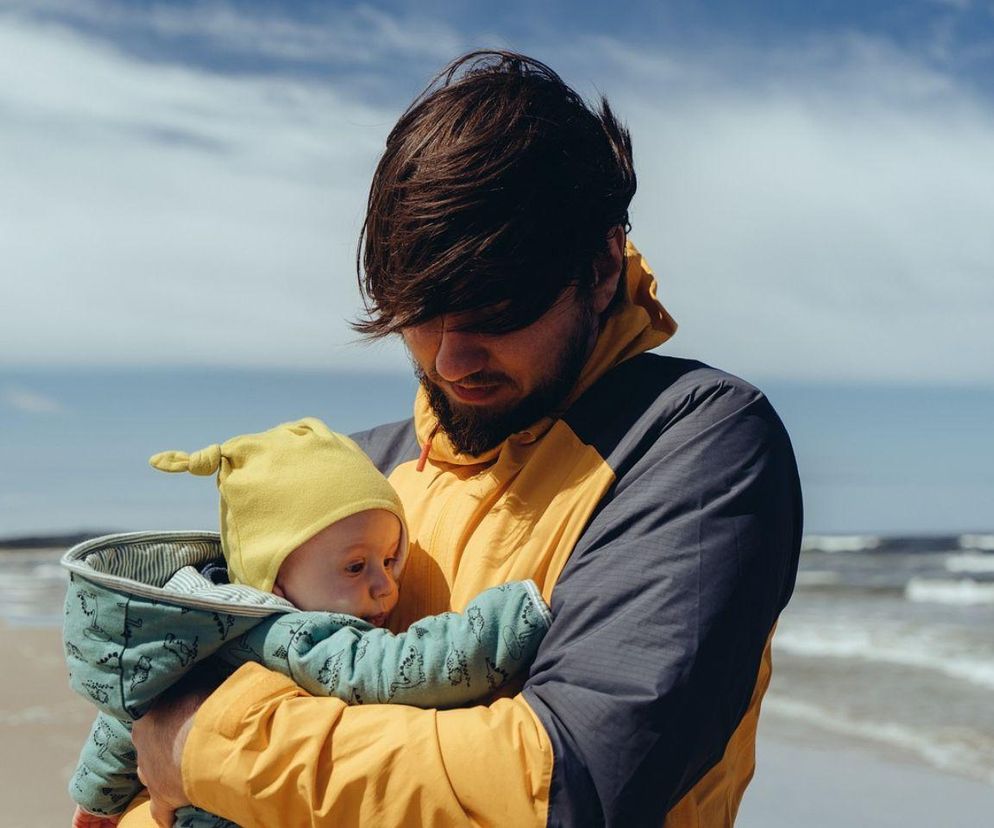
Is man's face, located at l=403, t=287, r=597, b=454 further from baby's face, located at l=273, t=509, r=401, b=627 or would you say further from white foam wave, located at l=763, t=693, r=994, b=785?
white foam wave, located at l=763, t=693, r=994, b=785

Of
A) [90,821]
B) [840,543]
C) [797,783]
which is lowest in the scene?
[840,543]

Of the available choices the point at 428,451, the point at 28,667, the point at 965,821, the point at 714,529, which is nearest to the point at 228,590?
the point at 428,451

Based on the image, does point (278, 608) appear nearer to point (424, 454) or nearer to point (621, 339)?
point (424, 454)

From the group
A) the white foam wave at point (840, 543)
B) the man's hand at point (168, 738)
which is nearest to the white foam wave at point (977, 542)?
the white foam wave at point (840, 543)

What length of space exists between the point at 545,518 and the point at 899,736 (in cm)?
562

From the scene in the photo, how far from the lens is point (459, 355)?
6.63ft

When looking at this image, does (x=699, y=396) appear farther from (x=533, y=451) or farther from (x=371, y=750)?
(x=371, y=750)

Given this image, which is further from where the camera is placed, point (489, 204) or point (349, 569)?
point (349, 569)

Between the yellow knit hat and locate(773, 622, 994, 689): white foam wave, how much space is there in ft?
23.5

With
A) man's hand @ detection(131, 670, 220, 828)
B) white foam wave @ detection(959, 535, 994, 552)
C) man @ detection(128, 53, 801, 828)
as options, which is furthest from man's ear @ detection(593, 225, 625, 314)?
white foam wave @ detection(959, 535, 994, 552)

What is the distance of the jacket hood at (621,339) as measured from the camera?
2.06 m

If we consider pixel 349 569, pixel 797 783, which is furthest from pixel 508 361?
pixel 797 783

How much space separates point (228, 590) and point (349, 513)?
0.25 meters

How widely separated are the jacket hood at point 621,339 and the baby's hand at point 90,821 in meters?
0.93
